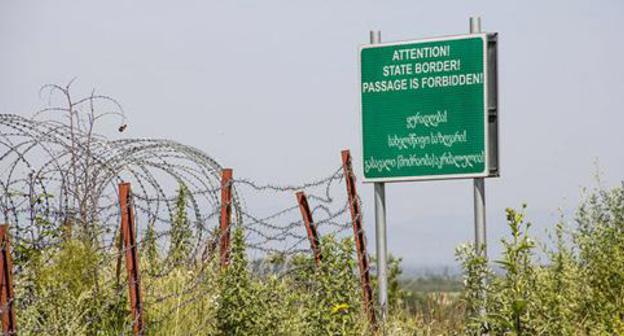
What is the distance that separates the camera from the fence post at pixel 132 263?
29.3ft

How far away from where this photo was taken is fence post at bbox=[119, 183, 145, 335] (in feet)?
29.3

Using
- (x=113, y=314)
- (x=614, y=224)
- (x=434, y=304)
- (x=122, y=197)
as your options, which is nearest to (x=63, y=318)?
(x=113, y=314)

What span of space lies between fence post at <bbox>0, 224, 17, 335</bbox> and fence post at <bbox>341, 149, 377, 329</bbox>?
11.2 feet

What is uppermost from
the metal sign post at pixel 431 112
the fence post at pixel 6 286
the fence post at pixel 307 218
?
the metal sign post at pixel 431 112

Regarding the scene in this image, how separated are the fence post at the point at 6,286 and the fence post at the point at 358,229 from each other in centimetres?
343

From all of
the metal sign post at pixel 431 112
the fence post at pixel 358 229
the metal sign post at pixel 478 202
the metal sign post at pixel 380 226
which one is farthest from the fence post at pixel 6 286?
the metal sign post at pixel 478 202

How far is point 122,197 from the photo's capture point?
355 inches

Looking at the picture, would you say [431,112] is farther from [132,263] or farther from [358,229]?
[132,263]

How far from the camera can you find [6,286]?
8.21m

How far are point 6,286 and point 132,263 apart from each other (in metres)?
1.07

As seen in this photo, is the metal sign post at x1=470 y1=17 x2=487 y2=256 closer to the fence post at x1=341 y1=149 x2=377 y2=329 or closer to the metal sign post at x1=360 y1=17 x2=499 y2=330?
the metal sign post at x1=360 y1=17 x2=499 y2=330

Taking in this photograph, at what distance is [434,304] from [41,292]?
3.88 meters

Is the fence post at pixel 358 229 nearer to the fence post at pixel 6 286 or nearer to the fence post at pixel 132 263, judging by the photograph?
the fence post at pixel 132 263

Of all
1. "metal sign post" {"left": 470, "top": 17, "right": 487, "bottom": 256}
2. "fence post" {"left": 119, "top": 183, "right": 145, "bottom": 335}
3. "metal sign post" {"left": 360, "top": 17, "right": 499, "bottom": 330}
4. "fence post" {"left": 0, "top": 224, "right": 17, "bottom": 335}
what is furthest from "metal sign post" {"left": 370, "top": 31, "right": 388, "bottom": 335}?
"fence post" {"left": 0, "top": 224, "right": 17, "bottom": 335}
